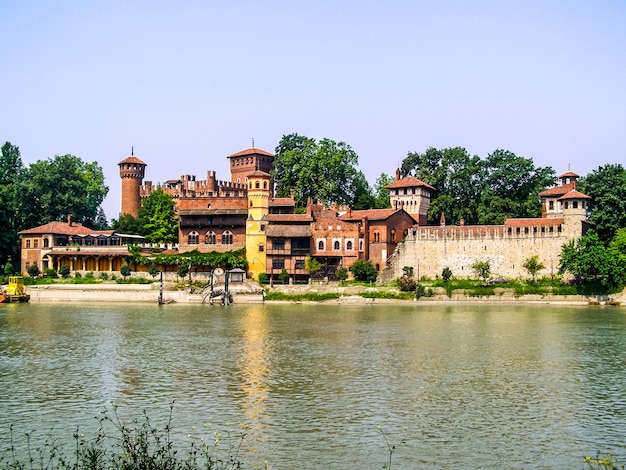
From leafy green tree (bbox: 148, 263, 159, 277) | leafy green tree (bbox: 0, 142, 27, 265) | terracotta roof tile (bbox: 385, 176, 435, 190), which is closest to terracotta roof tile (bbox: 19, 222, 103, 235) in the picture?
leafy green tree (bbox: 0, 142, 27, 265)

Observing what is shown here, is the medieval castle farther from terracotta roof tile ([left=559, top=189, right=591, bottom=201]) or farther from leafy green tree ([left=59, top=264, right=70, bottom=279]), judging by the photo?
leafy green tree ([left=59, top=264, right=70, bottom=279])

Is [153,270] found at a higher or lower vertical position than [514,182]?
lower

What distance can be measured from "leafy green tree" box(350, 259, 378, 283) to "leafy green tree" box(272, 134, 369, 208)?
13.3 meters

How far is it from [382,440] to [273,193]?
5882cm

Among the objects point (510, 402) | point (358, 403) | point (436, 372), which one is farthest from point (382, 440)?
point (436, 372)

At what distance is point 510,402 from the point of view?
20.9 m

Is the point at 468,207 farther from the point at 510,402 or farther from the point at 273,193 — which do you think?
the point at 510,402

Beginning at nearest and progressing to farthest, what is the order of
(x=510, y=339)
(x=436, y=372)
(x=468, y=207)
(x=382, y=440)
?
(x=382, y=440), (x=436, y=372), (x=510, y=339), (x=468, y=207)

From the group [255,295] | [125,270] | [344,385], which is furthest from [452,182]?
[344,385]

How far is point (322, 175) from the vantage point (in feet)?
227

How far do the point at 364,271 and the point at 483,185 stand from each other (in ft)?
53.0

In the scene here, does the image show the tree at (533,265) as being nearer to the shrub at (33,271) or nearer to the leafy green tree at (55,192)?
the shrub at (33,271)

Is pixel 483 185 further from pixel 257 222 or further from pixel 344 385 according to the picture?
pixel 344 385

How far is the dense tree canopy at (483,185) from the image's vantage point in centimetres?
6406
